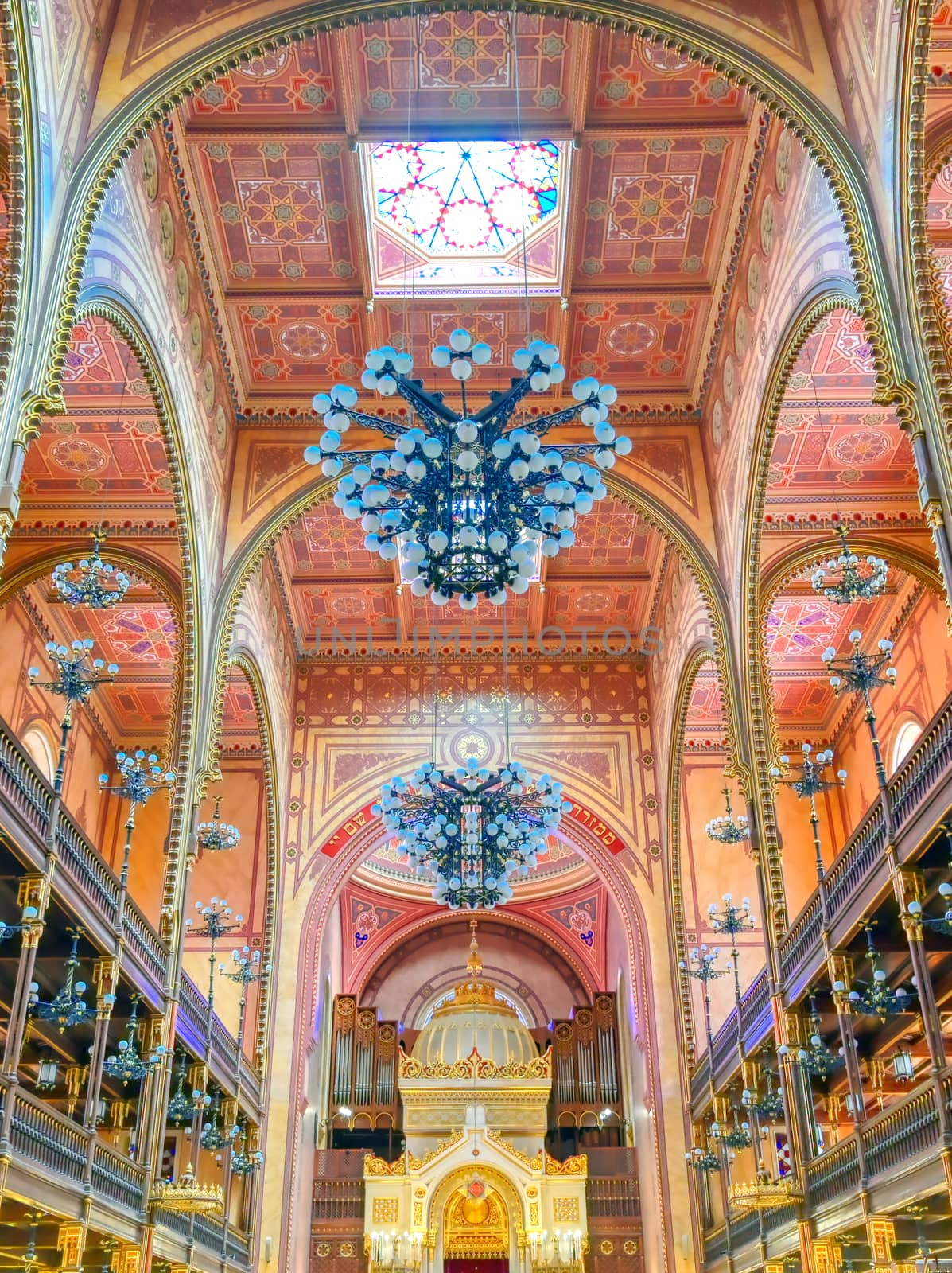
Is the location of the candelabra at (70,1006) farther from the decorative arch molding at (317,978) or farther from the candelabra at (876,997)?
the decorative arch molding at (317,978)

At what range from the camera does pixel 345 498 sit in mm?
9148

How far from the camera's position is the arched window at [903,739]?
18562 millimetres

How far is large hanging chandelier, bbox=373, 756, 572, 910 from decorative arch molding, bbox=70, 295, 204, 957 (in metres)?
2.92

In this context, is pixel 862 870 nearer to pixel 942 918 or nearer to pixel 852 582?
pixel 942 918

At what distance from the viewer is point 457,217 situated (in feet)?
50.6

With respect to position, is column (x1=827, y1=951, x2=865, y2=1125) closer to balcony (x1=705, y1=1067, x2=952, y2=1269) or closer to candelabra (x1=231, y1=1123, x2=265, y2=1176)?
balcony (x1=705, y1=1067, x2=952, y2=1269)

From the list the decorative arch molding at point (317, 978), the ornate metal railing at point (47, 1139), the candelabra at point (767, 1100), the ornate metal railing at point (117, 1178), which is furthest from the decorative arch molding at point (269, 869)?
the ornate metal railing at point (47, 1139)

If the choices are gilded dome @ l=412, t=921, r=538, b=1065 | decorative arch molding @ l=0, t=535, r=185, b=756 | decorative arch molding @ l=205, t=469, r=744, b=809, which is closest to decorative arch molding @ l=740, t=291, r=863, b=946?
decorative arch molding @ l=205, t=469, r=744, b=809

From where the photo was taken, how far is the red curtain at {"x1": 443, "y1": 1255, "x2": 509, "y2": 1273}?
24078mm

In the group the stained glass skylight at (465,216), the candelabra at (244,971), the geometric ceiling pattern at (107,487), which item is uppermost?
the stained glass skylight at (465,216)

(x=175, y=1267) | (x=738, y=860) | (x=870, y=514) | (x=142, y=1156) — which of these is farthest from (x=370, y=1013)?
(x=870, y=514)

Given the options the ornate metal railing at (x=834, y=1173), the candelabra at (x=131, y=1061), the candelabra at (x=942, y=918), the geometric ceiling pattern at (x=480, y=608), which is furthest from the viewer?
the geometric ceiling pattern at (x=480, y=608)

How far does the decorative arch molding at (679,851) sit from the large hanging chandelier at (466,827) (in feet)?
20.5

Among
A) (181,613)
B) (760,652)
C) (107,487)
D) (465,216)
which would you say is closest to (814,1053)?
(760,652)
